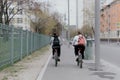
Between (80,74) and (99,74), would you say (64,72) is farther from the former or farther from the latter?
(99,74)

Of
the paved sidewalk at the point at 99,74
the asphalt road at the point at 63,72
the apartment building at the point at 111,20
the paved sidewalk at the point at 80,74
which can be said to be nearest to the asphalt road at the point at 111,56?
the asphalt road at the point at 63,72

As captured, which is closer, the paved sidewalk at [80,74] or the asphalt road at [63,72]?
the paved sidewalk at [80,74]

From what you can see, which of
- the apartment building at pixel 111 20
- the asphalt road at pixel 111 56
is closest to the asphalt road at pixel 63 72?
the asphalt road at pixel 111 56

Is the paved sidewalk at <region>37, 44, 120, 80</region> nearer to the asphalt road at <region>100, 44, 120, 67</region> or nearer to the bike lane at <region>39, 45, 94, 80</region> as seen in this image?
the bike lane at <region>39, 45, 94, 80</region>

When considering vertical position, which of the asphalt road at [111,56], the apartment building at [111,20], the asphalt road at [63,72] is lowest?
the asphalt road at [111,56]

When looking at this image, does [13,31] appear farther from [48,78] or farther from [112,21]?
[112,21]

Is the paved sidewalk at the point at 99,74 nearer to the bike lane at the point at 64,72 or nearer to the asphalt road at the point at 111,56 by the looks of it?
the bike lane at the point at 64,72

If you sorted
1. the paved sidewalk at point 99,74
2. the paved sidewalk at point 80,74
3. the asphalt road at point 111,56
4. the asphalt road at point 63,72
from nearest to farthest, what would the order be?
1. the paved sidewalk at point 99,74
2. the paved sidewalk at point 80,74
3. the asphalt road at point 63,72
4. the asphalt road at point 111,56

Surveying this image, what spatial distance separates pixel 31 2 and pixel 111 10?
3590 inches

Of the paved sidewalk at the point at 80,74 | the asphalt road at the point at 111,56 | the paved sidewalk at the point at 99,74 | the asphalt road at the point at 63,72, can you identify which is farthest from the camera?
the asphalt road at the point at 111,56

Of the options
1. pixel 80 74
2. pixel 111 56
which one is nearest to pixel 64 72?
pixel 80 74

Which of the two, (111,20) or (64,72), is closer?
(64,72)

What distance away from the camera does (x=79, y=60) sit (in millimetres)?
19016

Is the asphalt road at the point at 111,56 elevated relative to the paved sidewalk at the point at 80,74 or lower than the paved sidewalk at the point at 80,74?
lower
